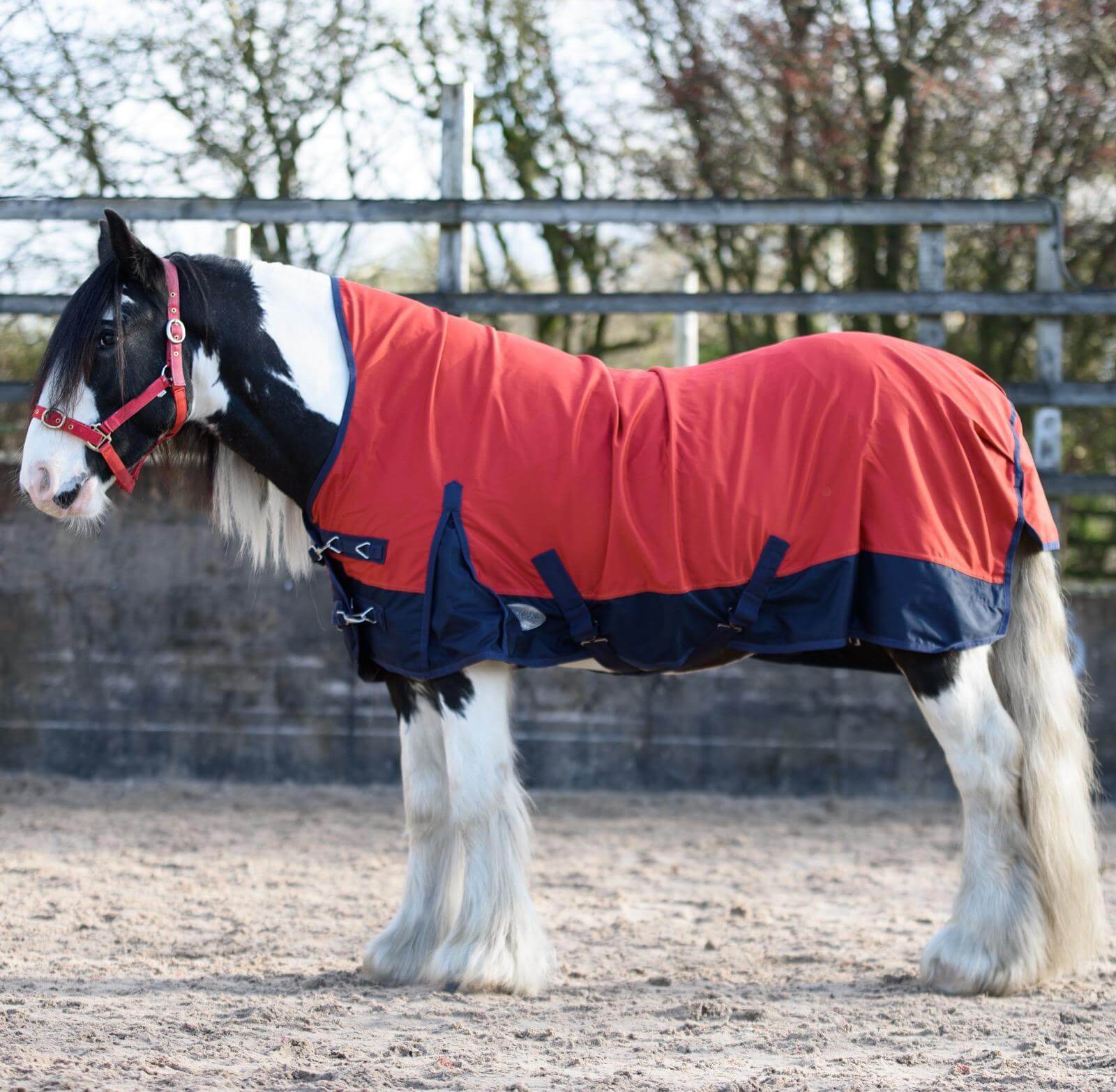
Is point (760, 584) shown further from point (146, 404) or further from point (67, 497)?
point (67, 497)

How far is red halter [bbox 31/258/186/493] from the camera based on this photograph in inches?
113

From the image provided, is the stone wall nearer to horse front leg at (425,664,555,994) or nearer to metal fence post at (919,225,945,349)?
metal fence post at (919,225,945,349)

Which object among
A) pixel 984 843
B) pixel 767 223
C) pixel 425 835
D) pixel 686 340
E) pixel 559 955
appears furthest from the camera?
pixel 686 340

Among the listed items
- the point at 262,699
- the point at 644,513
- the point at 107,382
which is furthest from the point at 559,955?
the point at 262,699

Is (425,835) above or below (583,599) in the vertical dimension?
below

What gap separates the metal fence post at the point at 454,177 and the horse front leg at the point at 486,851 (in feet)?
9.40

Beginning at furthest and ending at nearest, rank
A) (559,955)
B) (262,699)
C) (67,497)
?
(262,699)
(559,955)
(67,497)

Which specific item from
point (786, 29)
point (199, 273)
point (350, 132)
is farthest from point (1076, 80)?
point (199, 273)

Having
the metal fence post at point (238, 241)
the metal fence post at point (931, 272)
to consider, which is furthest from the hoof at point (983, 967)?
the metal fence post at point (238, 241)

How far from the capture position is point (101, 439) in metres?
2.89

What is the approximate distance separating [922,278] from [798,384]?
257cm

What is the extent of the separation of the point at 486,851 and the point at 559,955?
0.63 metres

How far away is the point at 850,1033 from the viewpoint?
274cm

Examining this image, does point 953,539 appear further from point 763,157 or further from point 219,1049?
point 763,157
